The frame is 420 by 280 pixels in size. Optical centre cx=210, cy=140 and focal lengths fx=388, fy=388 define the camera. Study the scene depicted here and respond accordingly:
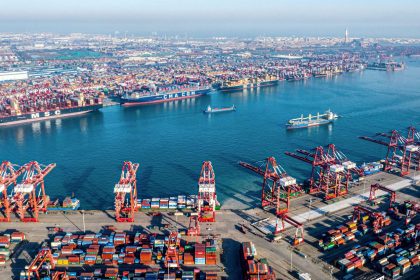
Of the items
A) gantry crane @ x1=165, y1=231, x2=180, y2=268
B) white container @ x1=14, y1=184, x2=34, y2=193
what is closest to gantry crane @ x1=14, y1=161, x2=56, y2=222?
white container @ x1=14, y1=184, x2=34, y2=193

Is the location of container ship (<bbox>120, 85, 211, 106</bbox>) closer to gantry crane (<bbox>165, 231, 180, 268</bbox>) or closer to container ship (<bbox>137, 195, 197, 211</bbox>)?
container ship (<bbox>137, 195, 197, 211</bbox>)

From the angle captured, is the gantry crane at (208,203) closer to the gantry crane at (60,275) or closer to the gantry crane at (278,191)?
the gantry crane at (278,191)

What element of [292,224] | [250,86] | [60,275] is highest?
[250,86]

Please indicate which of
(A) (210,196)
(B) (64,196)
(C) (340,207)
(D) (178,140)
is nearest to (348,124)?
(D) (178,140)

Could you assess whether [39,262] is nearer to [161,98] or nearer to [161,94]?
[161,98]

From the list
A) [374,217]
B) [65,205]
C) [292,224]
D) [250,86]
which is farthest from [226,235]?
[250,86]
